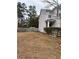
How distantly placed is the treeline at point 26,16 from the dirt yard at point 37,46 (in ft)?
0.29

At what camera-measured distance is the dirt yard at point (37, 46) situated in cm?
197

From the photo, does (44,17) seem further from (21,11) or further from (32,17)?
(21,11)

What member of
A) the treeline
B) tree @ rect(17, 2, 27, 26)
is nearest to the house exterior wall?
the treeline

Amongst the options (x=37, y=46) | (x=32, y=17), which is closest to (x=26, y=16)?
(x=32, y=17)

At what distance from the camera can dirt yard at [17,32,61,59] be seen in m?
1.97

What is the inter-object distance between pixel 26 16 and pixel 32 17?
6cm

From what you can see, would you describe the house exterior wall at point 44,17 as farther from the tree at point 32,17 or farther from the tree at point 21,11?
the tree at point 21,11

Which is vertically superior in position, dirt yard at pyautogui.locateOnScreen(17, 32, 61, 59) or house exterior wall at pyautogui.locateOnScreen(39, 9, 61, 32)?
house exterior wall at pyautogui.locateOnScreen(39, 9, 61, 32)

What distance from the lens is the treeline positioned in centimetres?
197

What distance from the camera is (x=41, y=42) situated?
6.51 ft

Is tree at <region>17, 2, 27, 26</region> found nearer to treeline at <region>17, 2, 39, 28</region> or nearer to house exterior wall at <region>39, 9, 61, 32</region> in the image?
treeline at <region>17, 2, 39, 28</region>

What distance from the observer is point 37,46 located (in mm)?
1980
